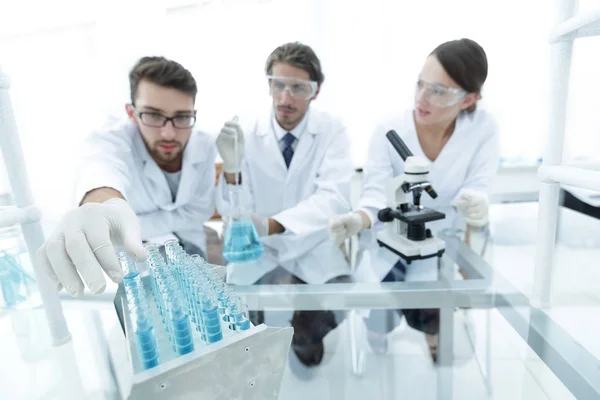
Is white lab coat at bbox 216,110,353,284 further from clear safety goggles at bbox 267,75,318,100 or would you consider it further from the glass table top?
the glass table top

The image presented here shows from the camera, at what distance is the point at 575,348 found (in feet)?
1.90

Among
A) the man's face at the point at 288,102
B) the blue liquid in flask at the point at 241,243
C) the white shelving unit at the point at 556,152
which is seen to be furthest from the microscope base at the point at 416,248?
the man's face at the point at 288,102

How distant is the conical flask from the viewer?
3.53ft

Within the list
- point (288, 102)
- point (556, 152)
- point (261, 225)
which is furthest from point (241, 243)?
point (556, 152)

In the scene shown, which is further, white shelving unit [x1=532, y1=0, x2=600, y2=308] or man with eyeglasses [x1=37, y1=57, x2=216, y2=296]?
man with eyeglasses [x1=37, y1=57, x2=216, y2=296]

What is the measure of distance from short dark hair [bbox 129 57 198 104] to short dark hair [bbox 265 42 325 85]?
0.33 metres

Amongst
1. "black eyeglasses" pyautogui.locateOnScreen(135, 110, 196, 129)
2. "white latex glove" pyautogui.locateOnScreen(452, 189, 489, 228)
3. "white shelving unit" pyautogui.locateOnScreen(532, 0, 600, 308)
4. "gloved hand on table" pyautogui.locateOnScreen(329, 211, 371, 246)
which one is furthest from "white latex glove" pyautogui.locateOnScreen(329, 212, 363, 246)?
"black eyeglasses" pyautogui.locateOnScreen(135, 110, 196, 129)

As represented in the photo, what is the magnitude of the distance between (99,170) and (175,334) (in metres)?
0.98

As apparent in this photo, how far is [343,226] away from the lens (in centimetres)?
121

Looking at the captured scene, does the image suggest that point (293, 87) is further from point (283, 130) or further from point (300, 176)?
point (300, 176)

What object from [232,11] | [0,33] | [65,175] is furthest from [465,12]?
[65,175]

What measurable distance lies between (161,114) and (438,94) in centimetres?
105

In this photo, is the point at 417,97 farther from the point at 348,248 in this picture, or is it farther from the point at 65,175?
the point at 65,175

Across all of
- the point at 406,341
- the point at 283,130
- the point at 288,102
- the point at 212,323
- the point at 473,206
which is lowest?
the point at 406,341
